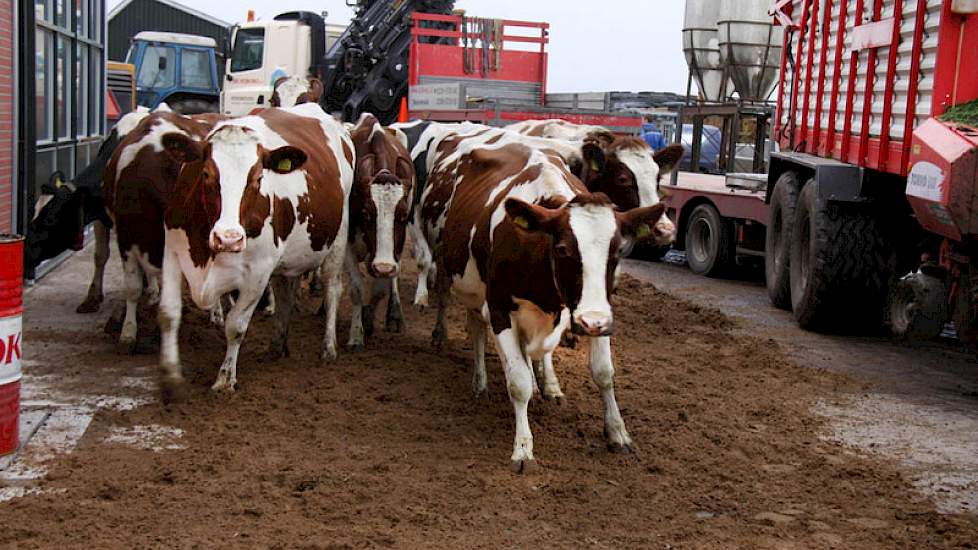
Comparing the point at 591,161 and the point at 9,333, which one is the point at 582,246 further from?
the point at 591,161

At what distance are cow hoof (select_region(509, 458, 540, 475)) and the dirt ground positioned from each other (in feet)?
0.16

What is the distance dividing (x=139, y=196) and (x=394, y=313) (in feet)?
7.71

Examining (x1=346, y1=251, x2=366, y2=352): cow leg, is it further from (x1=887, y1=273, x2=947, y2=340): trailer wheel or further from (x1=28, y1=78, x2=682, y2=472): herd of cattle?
(x1=887, y1=273, x2=947, y2=340): trailer wheel

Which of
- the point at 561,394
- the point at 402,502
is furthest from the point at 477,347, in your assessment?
the point at 402,502

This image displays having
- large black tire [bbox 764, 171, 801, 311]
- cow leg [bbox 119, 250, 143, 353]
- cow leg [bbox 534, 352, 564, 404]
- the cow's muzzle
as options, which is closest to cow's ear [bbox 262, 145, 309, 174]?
cow leg [bbox 119, 250, 143, 353]

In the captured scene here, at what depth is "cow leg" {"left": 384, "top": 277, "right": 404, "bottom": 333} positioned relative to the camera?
9.50 meters

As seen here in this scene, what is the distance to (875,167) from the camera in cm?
907

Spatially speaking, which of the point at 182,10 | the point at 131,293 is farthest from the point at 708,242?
the point at 182,10

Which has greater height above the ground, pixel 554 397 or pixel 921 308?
pixel 921 308

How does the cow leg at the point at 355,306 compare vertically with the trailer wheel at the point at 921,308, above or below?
below

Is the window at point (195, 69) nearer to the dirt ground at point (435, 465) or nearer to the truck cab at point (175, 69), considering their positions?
the truck cab at point (175, 69)

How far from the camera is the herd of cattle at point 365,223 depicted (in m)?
6.03

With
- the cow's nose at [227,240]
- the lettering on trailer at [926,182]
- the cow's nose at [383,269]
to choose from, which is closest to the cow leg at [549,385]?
the cow's nose at [383,269]

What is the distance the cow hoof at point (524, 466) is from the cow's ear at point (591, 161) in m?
3.59
